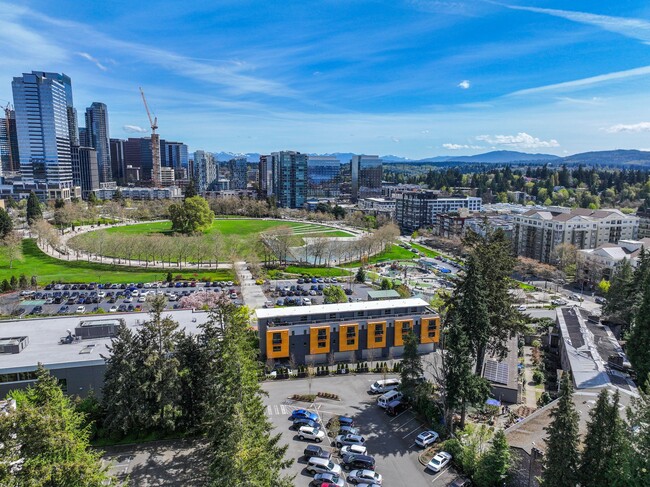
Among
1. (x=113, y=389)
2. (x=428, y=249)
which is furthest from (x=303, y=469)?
(x=428, y=249)

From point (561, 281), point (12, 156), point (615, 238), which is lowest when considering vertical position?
point (561, 281)

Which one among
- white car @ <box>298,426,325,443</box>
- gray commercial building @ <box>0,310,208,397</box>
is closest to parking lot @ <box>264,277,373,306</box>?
gray commercial building @ <box>0,310,208,397</box>

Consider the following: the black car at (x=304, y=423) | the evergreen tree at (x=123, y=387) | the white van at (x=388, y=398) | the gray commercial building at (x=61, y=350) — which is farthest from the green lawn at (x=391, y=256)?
the evergreen tree at (x=123, y=387)

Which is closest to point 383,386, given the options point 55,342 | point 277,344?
point 277,344

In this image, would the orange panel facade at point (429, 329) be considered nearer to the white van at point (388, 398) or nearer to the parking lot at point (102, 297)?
the white van at point (388, 398)

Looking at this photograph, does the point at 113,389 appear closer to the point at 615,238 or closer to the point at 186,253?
the point at 186,253

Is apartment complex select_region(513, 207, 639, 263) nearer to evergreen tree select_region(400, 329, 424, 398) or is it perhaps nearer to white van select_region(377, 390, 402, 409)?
white van select_region(377, 390, 402, 409)

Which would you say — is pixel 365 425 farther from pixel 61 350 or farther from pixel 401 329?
pixel 61 350
